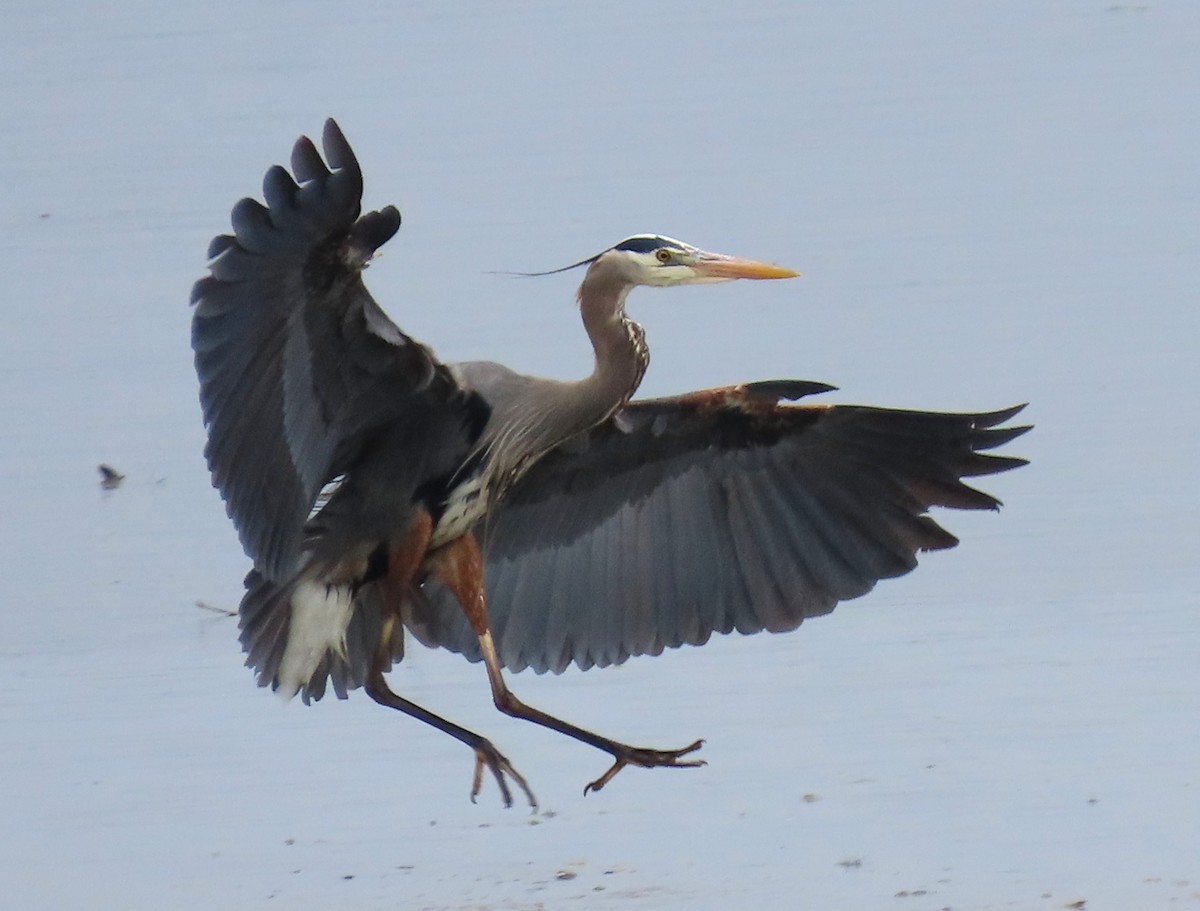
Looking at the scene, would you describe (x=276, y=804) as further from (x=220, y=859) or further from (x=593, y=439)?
(x=593, y=439)

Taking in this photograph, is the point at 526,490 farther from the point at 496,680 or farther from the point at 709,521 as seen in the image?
the point at 496,680

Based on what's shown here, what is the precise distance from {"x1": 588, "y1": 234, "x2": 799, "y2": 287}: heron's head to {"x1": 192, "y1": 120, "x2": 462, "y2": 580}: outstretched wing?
46cm

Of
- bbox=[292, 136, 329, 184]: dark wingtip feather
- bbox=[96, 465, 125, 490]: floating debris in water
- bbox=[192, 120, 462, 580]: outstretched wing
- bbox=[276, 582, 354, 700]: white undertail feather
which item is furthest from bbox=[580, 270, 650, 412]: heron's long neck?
bbox=[96, 465, 125, 490]: floating debris in water

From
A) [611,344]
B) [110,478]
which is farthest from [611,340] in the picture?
[110,478]

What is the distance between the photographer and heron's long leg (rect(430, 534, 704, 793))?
520 centimetres

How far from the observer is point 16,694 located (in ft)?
19.8

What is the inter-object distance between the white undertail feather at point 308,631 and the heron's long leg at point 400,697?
12cm

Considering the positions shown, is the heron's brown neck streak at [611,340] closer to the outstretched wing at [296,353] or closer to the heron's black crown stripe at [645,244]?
the heron's black crown stripe at [645,244]

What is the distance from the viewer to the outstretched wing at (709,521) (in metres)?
5.53

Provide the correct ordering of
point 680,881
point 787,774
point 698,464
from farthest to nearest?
1. point 698,464
2. point 787,774
3. point 680,881

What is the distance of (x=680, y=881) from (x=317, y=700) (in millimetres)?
1105

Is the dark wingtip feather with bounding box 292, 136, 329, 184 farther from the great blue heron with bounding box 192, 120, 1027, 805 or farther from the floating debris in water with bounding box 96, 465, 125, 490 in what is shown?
the floating debris in water with bounding box 96, 465, 125, 490

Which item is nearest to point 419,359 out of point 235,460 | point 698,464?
point 235,460

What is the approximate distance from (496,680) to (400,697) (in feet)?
0.74
